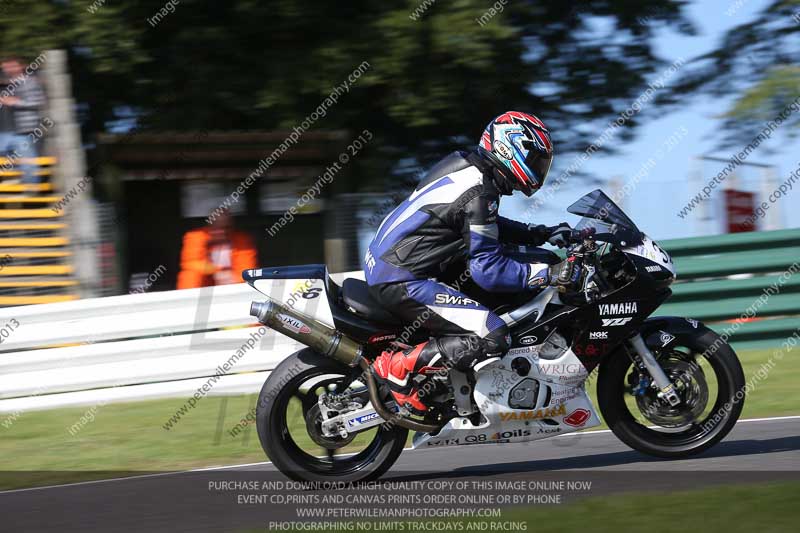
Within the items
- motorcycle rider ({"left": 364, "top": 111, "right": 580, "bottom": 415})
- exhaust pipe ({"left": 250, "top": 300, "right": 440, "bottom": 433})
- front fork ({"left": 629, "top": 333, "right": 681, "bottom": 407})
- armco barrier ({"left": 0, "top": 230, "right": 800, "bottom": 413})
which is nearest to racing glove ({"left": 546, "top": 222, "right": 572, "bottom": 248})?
motorcycle rider ({"left": 364, "top": 111, "right": 580, "bottom": 415})

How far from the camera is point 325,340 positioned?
5766 mm

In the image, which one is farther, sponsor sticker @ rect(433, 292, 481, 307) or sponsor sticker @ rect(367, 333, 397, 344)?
sponsor sticker @ rect(367, 333, 397, 344)

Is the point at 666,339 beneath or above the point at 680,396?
above

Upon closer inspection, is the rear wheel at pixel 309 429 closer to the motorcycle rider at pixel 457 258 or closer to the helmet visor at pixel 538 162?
the motorcycle rider at pixel 457 258

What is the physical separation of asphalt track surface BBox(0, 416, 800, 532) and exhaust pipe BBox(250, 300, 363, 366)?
2.67 ft

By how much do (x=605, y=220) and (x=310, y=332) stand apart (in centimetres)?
171

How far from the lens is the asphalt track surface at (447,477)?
17.8 ft

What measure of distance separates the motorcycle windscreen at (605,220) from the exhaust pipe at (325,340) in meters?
1.39

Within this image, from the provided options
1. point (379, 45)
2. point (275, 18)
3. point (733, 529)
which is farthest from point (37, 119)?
point (733, 529)

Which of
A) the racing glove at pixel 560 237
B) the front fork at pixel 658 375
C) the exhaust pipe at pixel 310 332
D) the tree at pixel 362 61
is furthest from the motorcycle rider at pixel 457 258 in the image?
the tree at pixel 362 61

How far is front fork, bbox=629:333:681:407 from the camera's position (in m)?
5.87

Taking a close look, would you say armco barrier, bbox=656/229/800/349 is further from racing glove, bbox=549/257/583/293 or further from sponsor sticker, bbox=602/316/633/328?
racing glove, bbox=549/257/583/293

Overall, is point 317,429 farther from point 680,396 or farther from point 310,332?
point 680,396

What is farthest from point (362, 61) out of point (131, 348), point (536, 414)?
point (536, 414)
